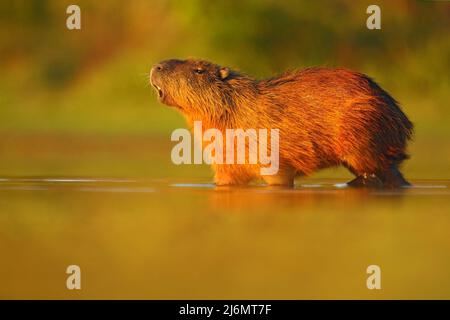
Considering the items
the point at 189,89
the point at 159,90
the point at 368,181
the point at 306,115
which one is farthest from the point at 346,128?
the point at 159,90

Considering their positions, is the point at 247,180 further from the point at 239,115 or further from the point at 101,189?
the point at 101,189

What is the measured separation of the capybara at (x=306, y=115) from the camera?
9438 mm

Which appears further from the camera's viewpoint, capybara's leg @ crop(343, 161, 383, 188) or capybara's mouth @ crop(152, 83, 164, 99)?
capybara's mouth @ crop(152, 83, 164, 99)

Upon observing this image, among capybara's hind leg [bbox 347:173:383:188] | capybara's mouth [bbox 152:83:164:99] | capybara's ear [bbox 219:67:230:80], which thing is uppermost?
capybara's ear [bbox 219:67:230:80]

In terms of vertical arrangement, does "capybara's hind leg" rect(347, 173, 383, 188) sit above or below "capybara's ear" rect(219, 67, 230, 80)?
below

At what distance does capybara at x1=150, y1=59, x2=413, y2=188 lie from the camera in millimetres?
9438

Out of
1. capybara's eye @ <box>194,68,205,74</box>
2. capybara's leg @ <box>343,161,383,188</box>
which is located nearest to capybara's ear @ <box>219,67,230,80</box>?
capybara's eye @ <box>194,68,205,74</box>

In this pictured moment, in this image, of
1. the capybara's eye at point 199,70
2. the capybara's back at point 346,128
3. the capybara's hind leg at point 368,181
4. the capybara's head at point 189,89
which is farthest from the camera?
the capybara's eye at point 199,70

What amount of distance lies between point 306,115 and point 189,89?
3.44ft

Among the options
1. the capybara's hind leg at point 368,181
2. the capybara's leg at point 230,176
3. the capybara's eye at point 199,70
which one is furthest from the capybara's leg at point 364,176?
the capybara's eye at point 199,70

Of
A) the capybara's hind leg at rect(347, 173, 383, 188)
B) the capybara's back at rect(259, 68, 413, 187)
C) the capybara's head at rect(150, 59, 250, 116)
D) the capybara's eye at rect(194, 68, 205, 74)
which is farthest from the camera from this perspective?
the capybara's eye at rect(194, 68, 205, 74)

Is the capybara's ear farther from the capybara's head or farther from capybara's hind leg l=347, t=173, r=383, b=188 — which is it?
capybara's hind leg l=347, t=173, r=383, b=188

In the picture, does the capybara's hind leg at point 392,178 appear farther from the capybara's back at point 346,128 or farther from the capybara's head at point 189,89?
the capybara's head at point 189,89

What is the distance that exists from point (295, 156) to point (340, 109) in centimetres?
55
